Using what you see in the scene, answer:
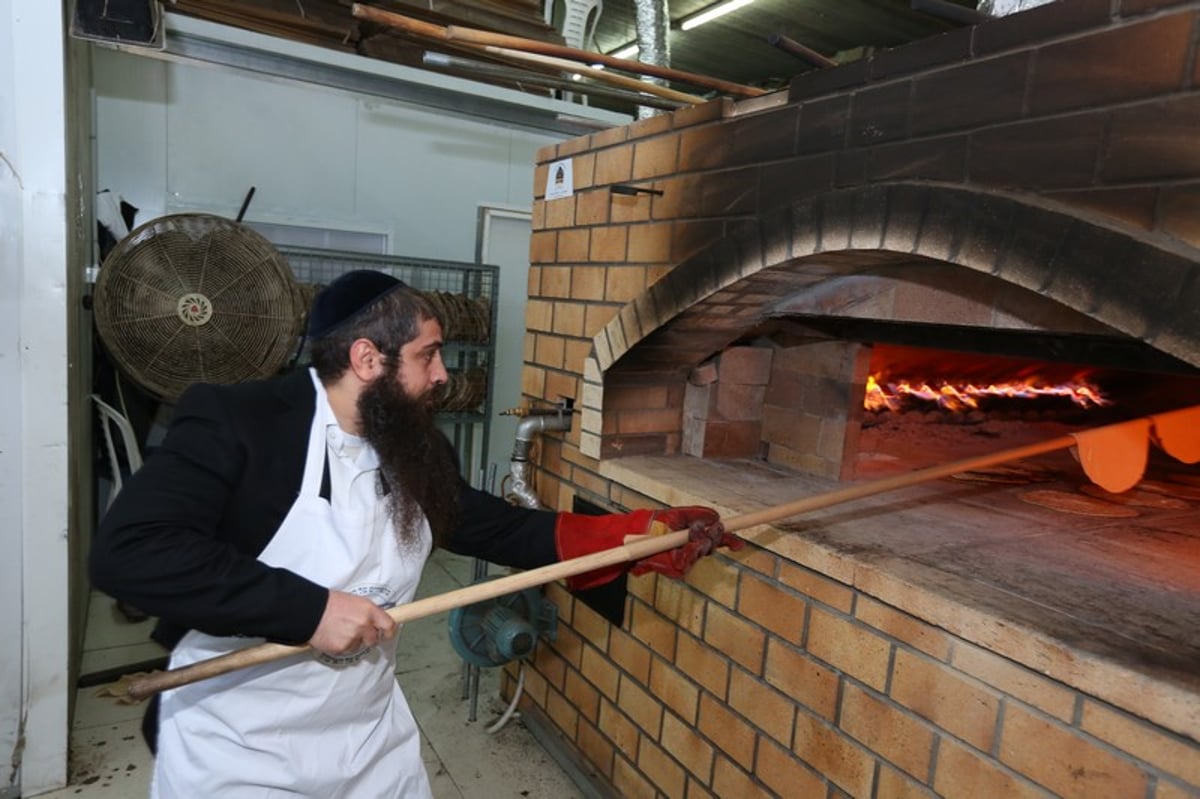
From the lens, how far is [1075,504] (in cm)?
234

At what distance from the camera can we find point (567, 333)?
2807mm

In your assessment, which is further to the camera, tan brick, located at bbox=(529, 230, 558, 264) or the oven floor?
tan brick, located at bbox=(529, 230, 558, 264)

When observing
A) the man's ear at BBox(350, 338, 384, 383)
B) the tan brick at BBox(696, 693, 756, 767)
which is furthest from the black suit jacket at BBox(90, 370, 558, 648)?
the tan brick at BBox(696, 693, 756, 767)

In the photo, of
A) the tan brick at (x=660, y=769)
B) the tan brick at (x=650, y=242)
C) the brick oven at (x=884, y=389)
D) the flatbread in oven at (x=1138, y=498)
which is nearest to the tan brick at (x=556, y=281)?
the brick oven at (x=884, y=389)

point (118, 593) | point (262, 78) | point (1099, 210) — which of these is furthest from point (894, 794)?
point (262, 78)

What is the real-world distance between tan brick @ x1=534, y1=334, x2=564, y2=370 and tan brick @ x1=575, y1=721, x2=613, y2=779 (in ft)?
4.33

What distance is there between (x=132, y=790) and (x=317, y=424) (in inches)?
70.0

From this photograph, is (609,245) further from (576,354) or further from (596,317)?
(576,354)

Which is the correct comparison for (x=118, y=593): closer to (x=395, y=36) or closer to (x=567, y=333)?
(x=567, y=333)

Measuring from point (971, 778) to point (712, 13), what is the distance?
217 inches

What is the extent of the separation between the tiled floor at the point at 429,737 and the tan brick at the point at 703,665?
0.80 metres

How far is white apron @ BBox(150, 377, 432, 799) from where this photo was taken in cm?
155

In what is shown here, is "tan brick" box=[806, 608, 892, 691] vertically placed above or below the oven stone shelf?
below

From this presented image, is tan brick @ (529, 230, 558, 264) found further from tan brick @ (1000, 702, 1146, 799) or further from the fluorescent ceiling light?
the fluorescent ceiling light
